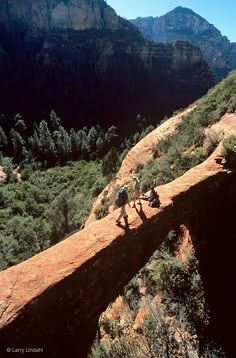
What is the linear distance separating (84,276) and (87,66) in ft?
410

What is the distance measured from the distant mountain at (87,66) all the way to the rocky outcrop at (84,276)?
90.3 meters

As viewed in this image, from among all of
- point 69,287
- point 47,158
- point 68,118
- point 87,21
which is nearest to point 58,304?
point 69,287

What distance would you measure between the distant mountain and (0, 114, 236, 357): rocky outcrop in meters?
90.3

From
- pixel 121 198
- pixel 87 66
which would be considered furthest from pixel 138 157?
pixel 87 66

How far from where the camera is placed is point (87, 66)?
411ft

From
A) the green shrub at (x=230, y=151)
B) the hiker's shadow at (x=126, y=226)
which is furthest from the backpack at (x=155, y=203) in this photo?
the green shrub at (x=230, y=151)

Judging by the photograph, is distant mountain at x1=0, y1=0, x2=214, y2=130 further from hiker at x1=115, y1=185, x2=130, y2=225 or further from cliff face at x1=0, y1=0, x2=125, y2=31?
hiker at x1=115, y1=185, x2=130, y2=225

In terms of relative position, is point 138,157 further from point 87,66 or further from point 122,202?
point 87,66

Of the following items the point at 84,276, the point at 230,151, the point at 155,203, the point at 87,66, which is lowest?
the point at 87,66

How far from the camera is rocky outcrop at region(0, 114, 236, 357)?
25.8 ft

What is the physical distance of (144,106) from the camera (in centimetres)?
10988

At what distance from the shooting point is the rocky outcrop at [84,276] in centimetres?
788

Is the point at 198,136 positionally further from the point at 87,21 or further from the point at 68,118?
the point at 87,21

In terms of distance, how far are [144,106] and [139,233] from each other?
103m
